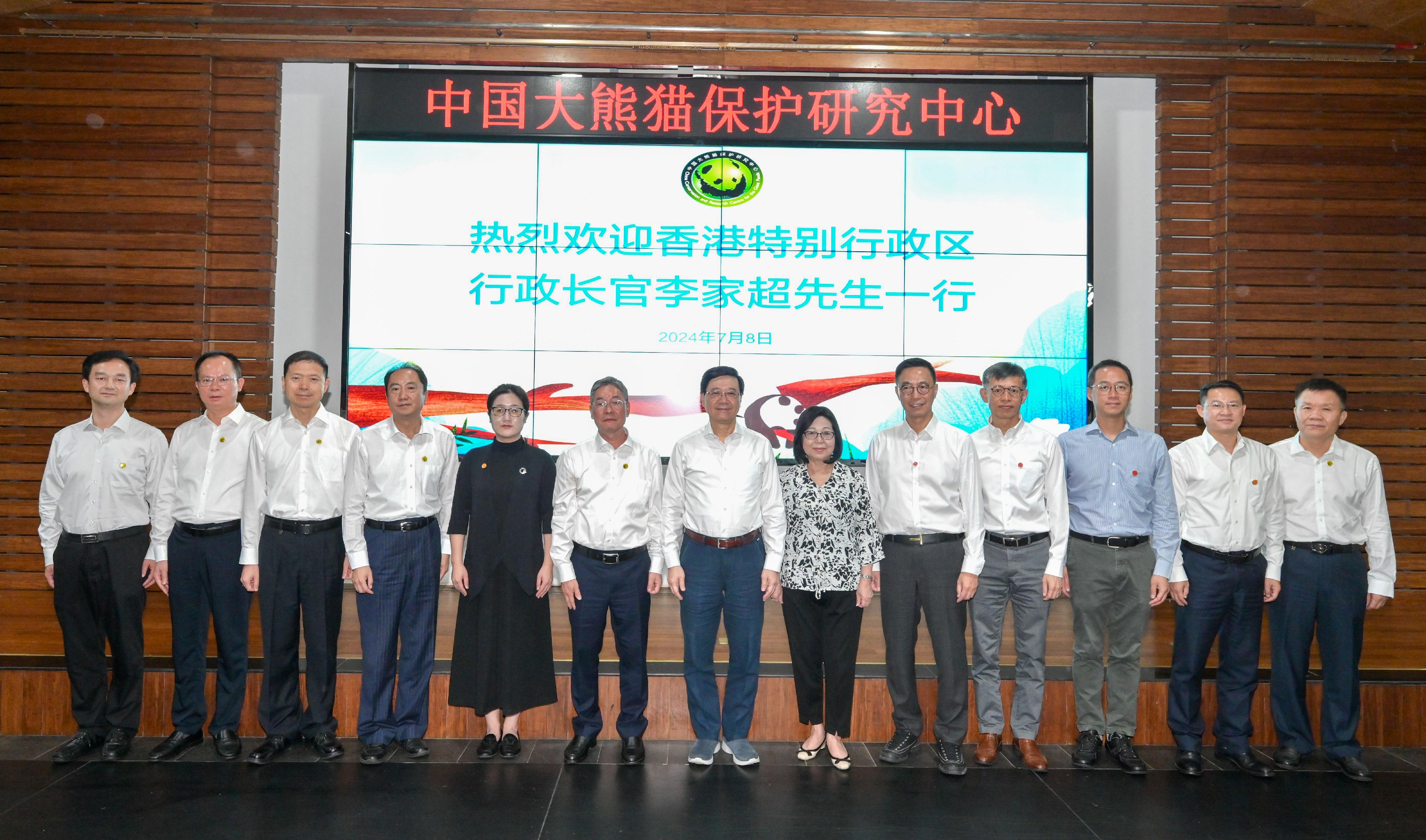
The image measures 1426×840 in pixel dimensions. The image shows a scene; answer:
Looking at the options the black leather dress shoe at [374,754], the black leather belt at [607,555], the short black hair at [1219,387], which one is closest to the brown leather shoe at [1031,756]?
the short black hair at [1219,387]

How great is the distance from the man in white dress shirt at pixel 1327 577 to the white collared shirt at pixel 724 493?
217 cm

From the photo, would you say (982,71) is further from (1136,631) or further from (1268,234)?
(1136,631)

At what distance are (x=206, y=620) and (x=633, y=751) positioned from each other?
6.23 ft

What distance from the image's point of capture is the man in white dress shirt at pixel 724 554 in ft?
11.7

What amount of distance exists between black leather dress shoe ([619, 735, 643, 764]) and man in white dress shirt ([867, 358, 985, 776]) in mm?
1002

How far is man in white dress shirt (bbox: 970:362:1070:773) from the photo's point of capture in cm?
358

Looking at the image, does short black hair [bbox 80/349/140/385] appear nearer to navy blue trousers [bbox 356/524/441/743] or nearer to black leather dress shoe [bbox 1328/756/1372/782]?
navy blue trousers [bbox 356/524/441/743]

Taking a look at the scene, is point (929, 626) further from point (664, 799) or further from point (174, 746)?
point (174, 746)

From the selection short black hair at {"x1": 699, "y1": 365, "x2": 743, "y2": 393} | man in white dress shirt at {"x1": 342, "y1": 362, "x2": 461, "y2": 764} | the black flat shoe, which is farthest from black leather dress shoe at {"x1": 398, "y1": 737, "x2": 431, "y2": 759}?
short black hair at {"x1": 699, "y1": 365, "x2": 743, "y2": 393}

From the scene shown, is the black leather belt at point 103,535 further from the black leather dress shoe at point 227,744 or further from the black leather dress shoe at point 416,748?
the black leather dress shoe at point 416,748

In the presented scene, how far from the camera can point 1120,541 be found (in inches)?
142

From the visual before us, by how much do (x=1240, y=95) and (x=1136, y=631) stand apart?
152 inches

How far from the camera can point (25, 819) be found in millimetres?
3018

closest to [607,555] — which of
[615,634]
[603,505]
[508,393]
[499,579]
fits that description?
[603,505]
